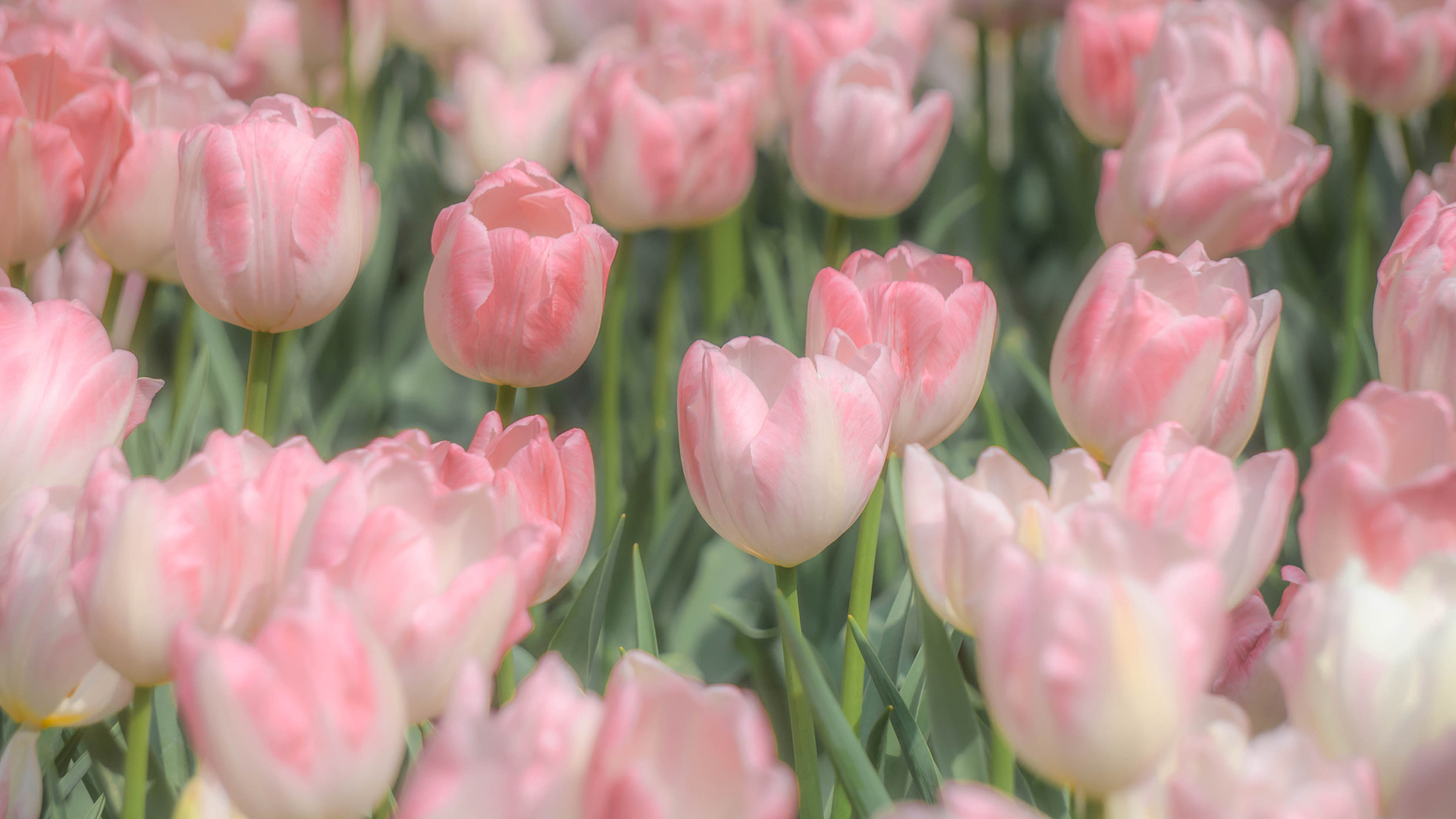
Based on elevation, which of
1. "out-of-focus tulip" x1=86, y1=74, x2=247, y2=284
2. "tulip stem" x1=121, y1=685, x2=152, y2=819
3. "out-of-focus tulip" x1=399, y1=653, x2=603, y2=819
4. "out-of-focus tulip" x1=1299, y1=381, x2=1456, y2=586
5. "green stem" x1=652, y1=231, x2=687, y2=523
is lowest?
"green stem" x1=652, y1=231, x2=687, y2=523

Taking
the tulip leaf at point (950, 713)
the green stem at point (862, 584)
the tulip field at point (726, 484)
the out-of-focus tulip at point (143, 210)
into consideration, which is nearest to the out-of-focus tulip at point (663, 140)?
the tulip field at point (726, 484)

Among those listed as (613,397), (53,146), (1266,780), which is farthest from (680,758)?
(613,397)

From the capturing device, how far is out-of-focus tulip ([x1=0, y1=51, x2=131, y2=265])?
26.5 inches

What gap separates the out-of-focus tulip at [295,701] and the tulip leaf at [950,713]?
25 cm

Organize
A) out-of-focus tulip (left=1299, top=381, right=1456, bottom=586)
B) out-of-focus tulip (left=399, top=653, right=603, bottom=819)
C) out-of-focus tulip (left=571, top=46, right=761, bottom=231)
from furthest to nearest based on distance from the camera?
out-of-focus tulip (left=571, top=46, right=761, bottom=231), out-of-focus tulip (left=1299, top=381, right=1456, bottom=586), out-of-focus tulip (left=399, top=653, right=603, bottom=819)

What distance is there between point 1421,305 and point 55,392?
62 cm

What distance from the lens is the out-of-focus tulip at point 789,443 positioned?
0.52 metres

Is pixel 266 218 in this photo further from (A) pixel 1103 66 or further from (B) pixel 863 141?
(A) pixel 1103 66

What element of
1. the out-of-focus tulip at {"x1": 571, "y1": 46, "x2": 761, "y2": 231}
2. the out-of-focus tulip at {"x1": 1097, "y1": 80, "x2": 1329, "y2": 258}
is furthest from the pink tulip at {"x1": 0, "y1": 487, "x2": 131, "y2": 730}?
the out-of-focus tulip at {"x1": 1097, "y1": 80, "x2": 1329, "y2": 258}

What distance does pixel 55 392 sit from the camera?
1.76 feet

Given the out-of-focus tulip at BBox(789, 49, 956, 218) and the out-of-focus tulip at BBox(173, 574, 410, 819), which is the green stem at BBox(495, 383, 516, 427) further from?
the out-of-focus tulip at BBox(789, 49, 956, 218)

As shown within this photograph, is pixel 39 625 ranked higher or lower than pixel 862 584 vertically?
higher

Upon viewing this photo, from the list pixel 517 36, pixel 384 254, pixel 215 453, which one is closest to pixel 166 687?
pixel 215 453

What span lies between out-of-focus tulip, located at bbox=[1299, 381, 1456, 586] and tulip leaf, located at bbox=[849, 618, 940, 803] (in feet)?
0.59
